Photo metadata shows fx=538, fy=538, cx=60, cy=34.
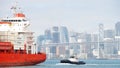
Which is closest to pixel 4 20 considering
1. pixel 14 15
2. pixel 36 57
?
pixel 14 15

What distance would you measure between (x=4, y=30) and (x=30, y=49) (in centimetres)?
537

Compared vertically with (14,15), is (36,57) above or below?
below

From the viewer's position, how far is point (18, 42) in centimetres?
8694

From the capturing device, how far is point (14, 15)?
91.2 metres

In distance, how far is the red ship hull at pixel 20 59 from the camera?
80.7 m

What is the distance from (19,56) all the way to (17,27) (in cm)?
683

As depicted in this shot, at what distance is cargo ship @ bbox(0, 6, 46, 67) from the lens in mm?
82188

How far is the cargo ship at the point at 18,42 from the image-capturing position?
8219cm

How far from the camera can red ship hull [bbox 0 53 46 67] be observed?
265 feet

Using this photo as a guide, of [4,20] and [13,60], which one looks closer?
[13,60]

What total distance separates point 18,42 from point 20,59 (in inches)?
173

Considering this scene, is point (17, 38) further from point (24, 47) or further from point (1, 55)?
point (1, 55)

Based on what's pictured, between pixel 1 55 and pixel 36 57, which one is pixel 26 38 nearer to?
pixel 36 57

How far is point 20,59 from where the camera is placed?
83438mm
